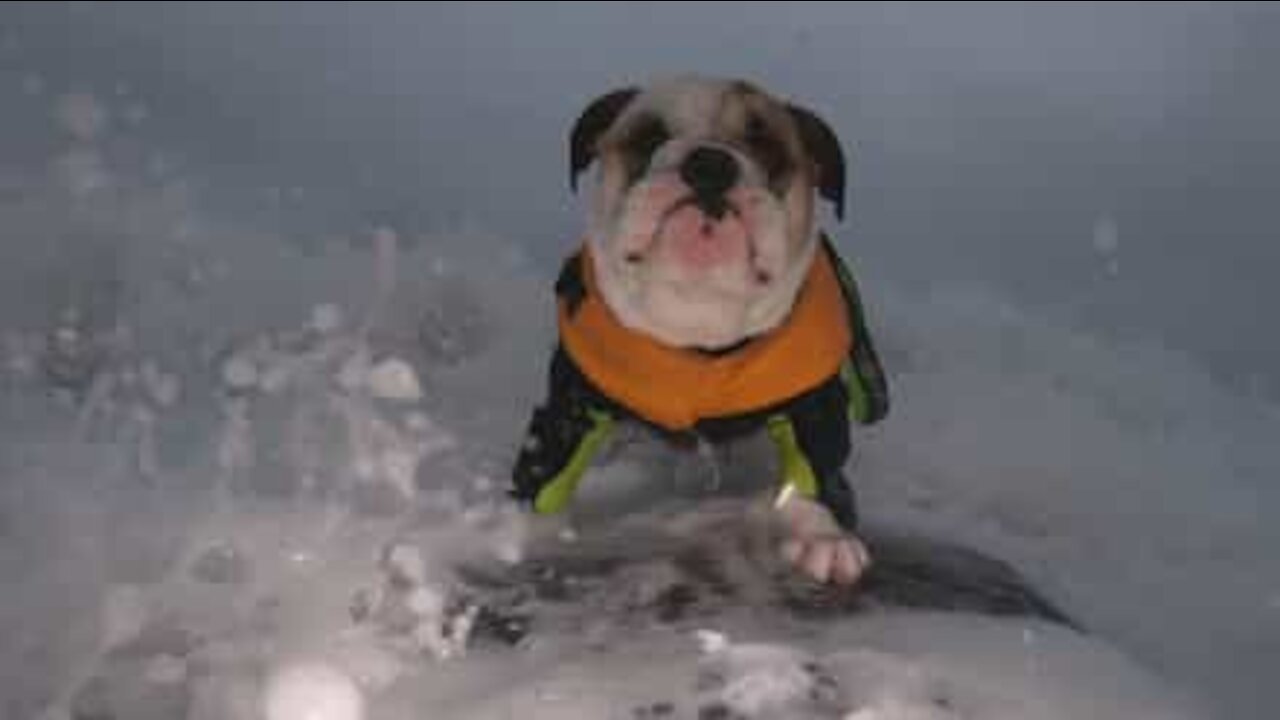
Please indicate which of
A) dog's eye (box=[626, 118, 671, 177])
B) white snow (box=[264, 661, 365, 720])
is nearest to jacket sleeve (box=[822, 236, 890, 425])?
dog's eye (box=[626, 118, 671, 177])

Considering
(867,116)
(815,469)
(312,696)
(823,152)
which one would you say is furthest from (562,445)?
(867,116)

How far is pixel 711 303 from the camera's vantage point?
2.27 metres

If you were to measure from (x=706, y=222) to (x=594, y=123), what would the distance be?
0.35 metres

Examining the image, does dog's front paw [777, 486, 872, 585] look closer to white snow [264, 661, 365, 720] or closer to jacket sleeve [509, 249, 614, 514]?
jacket sleeve [509, 249, 614, 514]

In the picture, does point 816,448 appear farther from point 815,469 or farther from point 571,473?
point 571,473

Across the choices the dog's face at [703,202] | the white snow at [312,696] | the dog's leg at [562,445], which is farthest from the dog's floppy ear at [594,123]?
the white snow at [312,696]

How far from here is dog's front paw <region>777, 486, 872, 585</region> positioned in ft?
7.39

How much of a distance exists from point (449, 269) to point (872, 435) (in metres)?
1.14

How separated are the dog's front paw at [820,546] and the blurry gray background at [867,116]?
1.45m

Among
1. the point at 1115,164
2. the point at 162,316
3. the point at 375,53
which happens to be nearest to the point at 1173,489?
the point at 1115,164

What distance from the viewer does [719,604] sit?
2.12m

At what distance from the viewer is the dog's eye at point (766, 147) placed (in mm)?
2328

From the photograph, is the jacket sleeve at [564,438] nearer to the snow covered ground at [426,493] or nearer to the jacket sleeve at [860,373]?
the snow covered ground at [426,493]

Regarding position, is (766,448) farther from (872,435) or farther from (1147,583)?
(1147,583)
